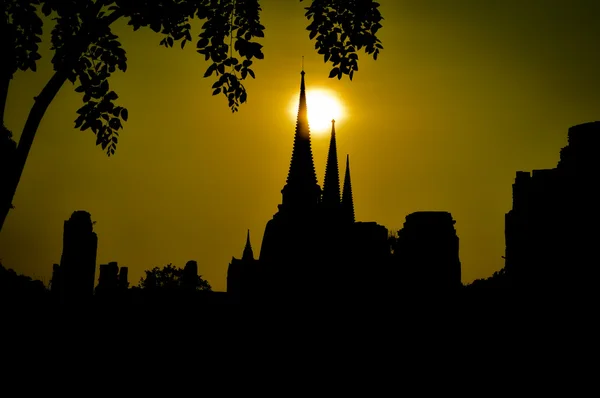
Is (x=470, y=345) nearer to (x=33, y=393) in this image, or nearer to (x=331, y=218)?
(x=33, y=393)

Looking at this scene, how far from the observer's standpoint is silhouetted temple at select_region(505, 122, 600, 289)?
13344mm

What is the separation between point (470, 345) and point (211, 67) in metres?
8.49

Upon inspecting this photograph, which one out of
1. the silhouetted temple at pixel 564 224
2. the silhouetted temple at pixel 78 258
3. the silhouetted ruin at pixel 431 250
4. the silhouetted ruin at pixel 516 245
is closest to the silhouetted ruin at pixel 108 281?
the silhouetted ruin at pixel 516 245

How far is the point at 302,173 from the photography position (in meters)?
70.6

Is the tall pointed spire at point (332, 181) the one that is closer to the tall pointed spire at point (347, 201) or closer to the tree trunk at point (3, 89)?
the tall pointed spire at point (347, 201)

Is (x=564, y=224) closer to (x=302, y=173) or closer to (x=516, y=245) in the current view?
(x=516, y=245)

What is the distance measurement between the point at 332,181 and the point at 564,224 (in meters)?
64.7

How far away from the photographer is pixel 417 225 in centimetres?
1549

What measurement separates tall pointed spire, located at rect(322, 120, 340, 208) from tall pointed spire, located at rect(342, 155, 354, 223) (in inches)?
74.9

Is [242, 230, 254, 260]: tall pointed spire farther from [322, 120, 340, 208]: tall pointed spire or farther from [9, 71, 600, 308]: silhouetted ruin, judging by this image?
[9, 71, 600, 308]: silhouetted ruin

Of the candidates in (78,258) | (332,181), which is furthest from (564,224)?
(332,181)

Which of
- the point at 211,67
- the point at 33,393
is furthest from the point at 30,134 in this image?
the point at 33,393

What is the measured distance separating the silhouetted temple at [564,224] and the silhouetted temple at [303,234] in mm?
36641

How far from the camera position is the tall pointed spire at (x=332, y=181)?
76.0 metres
